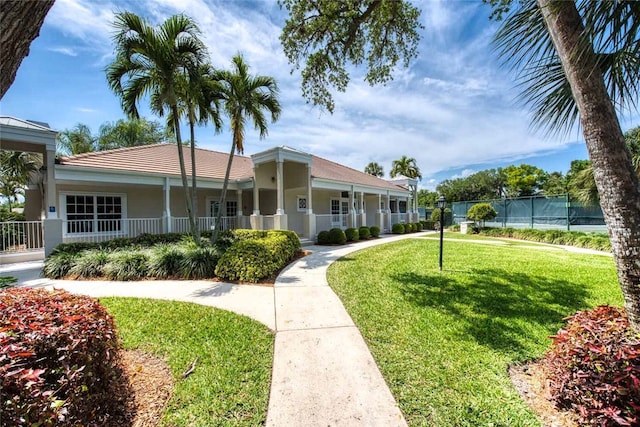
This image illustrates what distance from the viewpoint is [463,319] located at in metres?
4.57

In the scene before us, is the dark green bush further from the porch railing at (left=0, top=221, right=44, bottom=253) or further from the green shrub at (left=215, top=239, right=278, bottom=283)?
the porch railing at (left=0, top=221, right=44, bottom=253)

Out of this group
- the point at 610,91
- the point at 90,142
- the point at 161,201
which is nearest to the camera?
the point at 610,91

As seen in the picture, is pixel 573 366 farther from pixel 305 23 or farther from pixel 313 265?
pixel 305 23

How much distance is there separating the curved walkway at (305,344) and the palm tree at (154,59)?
575 centimetres

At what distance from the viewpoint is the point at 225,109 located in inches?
380

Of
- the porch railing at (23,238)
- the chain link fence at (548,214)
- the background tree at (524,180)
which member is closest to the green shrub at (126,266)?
the porch railing at (23,238)

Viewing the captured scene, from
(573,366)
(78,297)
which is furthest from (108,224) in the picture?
(573,366)

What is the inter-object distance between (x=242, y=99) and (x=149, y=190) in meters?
7.77

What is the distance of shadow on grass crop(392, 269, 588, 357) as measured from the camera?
13.4ft

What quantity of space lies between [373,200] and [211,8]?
60.9ft

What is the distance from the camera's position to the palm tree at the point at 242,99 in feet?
30.1

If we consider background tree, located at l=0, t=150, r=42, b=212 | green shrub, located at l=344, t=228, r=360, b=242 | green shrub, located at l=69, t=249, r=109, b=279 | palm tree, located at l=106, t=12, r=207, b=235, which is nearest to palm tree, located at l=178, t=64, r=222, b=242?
palm tree, located at l=106, t=12, r=207, b=235

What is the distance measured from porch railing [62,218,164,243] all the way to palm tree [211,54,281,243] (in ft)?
17.2

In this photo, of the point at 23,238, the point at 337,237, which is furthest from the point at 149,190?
the point at 337,237
